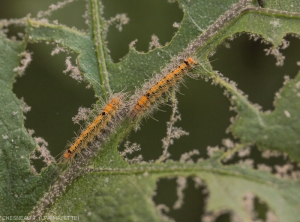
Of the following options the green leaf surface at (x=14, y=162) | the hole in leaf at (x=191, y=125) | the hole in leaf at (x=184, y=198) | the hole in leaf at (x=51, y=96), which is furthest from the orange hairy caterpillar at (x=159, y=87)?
the green leaf surface at (x=14, y=162)

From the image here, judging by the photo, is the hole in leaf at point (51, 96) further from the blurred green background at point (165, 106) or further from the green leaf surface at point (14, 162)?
the green leaf surface at point (14, 162)

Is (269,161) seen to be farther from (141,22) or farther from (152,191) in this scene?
(141,22)

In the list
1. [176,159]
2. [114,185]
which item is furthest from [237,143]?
[114,185]

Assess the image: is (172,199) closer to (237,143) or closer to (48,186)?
(237,143)

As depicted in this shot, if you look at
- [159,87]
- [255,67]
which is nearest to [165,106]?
[159,87]

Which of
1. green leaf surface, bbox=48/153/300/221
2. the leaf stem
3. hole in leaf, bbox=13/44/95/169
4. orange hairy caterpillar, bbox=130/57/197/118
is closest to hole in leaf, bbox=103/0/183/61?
the leaf stem
